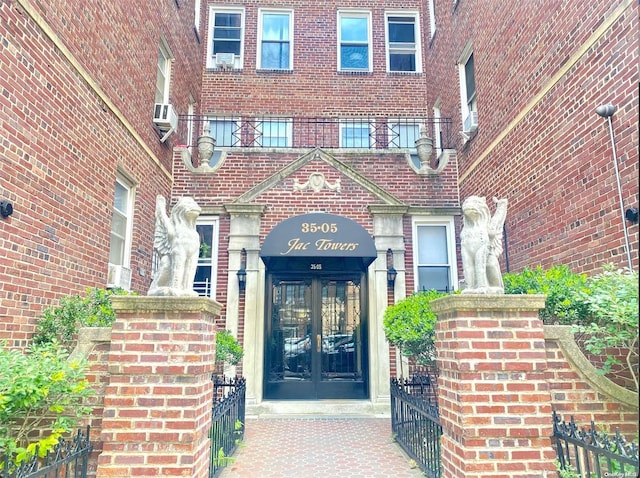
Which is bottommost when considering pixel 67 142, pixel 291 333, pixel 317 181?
pixel 291 333

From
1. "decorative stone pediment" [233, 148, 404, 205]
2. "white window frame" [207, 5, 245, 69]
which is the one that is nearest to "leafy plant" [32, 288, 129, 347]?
"decorative stone pediment" [233, 148, 404, 205]

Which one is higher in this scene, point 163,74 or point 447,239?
point 163,74

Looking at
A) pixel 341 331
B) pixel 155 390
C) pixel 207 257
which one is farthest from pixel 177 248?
pixel 341 331

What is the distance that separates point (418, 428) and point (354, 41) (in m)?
11.5

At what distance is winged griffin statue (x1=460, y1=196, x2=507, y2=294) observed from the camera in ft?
12.5

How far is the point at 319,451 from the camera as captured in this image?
563 cm

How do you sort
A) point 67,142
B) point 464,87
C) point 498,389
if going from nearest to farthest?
point 498,389 → point 67,142 → point 464,87

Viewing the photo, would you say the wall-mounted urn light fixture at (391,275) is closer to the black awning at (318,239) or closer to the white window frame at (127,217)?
the black awning at (318,239)

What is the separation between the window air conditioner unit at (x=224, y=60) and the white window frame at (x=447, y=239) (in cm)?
721

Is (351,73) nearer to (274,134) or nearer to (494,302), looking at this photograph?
(274,134)

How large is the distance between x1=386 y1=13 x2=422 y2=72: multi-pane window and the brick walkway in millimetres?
10109

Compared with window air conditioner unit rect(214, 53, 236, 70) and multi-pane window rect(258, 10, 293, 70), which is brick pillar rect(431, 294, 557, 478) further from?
window air conditioner unit rect(214, 53, 236, 70)

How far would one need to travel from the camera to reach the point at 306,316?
9.03 meters

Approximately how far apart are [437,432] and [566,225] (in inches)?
132
